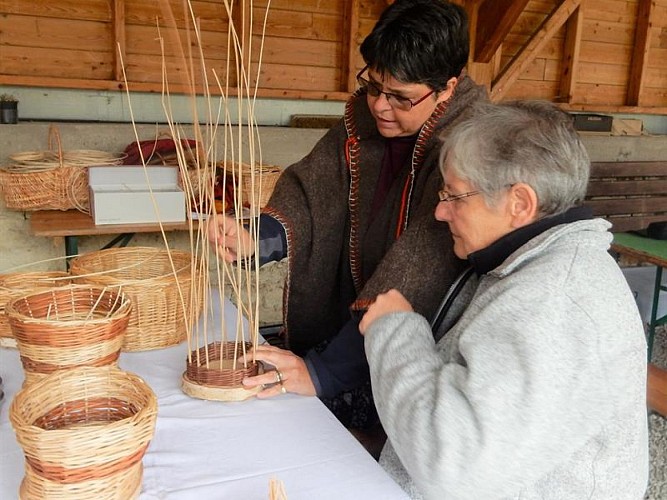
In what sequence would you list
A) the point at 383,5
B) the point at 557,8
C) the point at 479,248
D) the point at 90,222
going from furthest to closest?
the point at 557,8 < the point at 383,5 < the point at 90,222 < the point at 479,248

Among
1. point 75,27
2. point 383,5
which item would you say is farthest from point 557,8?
point 75,27

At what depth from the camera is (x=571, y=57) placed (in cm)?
495

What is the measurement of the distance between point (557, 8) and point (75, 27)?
10.8ft

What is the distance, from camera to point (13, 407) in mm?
796

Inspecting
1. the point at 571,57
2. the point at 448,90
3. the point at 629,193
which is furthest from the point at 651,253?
the point at 571,57

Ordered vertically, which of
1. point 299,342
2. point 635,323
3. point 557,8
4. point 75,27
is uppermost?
point 557,8

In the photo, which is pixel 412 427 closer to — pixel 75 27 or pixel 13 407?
pixel 13 407

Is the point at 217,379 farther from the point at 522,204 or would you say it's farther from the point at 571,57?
the point at 571,57

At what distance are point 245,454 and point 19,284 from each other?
2.32 feet

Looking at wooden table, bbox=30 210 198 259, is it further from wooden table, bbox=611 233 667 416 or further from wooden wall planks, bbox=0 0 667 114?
wooden table, bbox=611 233 667 416

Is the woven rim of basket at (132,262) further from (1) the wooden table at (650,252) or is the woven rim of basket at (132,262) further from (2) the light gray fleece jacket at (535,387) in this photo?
(1) the wooden table at (650,252)

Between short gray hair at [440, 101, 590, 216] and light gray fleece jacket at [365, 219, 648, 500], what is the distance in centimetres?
6

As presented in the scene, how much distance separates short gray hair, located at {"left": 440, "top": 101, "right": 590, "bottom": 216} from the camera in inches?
37.3

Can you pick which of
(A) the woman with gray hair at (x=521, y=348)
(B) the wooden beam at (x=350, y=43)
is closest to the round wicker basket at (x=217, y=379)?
(A) the woman with gray hair at (x=521, y=348)
